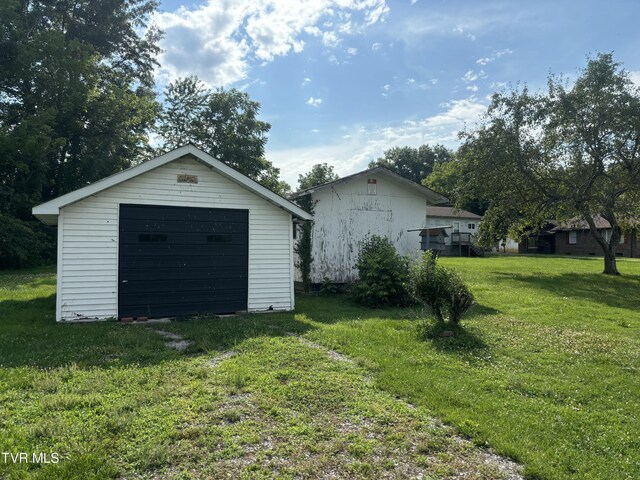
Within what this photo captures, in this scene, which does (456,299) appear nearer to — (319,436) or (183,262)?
(319,436)

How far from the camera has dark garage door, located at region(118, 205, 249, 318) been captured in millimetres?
9125

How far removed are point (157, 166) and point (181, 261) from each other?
222 cm

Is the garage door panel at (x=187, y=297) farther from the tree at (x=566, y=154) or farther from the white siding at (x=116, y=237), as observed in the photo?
the tree at (x=566, y=154)

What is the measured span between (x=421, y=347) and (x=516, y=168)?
15304 mm

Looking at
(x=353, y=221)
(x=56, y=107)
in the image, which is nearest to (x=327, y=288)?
(x=353, y=221)

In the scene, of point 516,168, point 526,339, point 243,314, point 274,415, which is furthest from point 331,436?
point 516,168

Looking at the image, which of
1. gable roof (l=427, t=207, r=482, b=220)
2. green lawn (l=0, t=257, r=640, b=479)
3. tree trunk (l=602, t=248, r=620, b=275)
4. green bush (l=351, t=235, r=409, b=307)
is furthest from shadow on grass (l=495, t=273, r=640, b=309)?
gable roof (l=427, t=207, r=482, b=220)

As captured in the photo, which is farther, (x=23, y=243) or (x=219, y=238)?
(x=23, y=243)

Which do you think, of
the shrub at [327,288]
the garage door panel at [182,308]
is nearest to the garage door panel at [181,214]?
the garage door panel at [182,308]

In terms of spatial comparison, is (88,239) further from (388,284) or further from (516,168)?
(516,168)

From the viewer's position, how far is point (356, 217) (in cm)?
1457

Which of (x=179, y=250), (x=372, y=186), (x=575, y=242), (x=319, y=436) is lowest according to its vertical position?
(x=319, y=436)

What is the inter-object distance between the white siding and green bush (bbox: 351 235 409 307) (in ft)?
7.70

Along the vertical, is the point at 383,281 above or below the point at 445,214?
below
